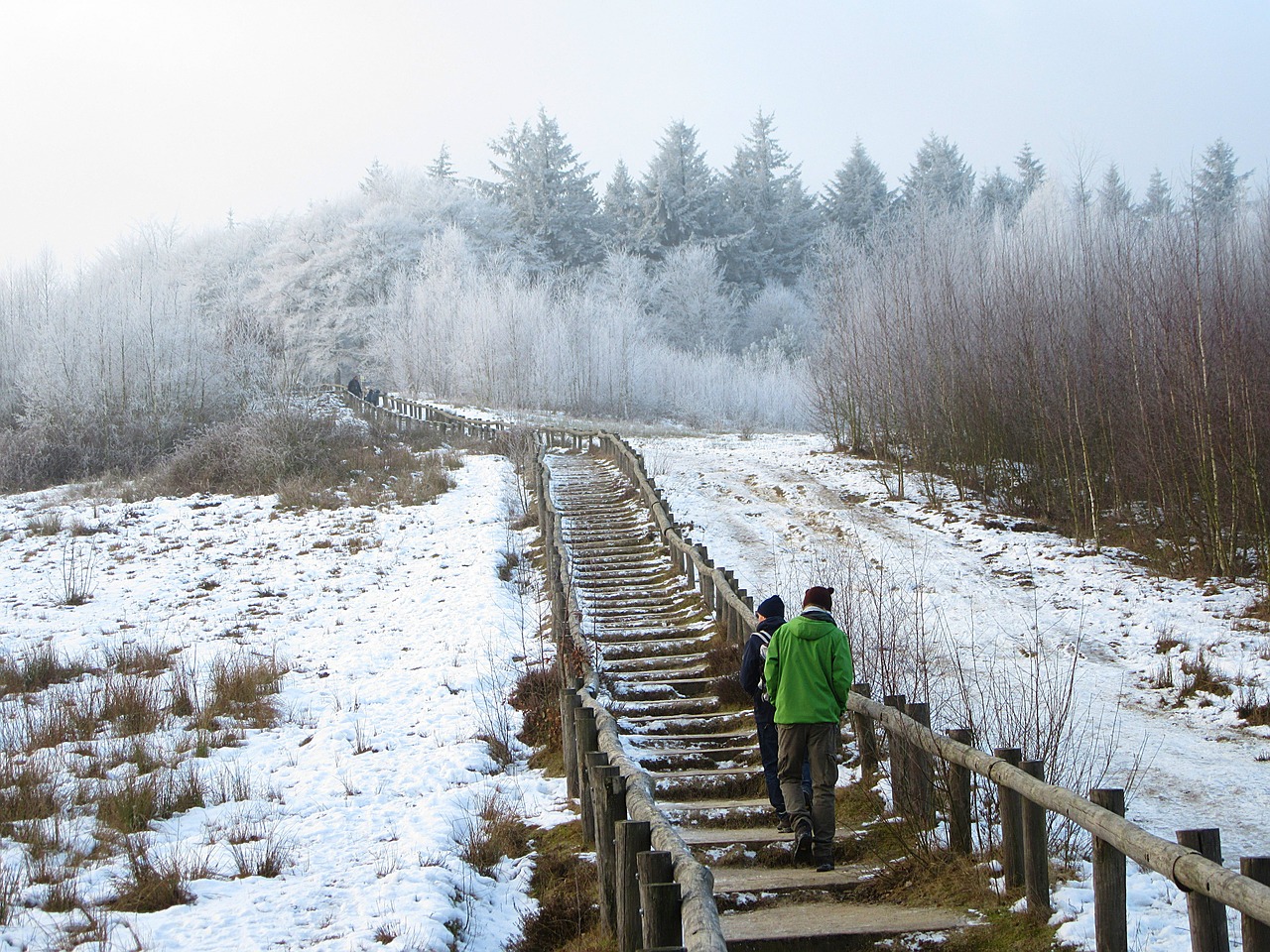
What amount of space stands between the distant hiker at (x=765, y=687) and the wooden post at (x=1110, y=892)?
253 centimetres

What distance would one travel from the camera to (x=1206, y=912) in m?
3.89

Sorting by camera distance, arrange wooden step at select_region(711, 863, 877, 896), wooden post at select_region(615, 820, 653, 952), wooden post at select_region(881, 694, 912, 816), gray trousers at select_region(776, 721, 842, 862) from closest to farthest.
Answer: wooden post at select_region(615, 820, 653, 952) → wooden step at select_region(711, 863, 877, 896) → gray trousers at select_region(776, 721, 842, 862) → wooden post at select_region(881, 694, 912, 816)

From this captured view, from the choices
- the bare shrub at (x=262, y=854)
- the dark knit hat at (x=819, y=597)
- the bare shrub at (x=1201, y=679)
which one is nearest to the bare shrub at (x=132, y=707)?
the bare shrub at (x=262, y=854)

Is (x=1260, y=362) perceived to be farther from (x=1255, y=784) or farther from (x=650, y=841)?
(x=650, y=841)

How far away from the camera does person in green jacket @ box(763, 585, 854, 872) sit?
6453mm

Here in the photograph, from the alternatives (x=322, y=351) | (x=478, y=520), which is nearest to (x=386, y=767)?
(x=478, y=520)

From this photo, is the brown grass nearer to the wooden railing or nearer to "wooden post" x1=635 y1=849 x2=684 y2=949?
the wooden railing

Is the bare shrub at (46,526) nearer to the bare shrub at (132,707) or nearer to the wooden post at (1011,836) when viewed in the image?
the bare shrub at (132,707)

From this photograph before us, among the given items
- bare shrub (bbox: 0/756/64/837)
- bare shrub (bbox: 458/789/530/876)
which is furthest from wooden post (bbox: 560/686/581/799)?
bare shrub (bbox: 0/756/64/837)

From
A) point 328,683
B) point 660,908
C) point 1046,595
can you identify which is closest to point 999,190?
point 1046,595

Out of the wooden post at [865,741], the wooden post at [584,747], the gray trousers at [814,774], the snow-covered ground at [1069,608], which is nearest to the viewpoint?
the gray trousers at [814,774]

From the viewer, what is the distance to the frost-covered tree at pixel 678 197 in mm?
64250

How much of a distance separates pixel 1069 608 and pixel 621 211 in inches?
2252

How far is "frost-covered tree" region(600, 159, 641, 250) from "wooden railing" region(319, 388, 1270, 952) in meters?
58.8
